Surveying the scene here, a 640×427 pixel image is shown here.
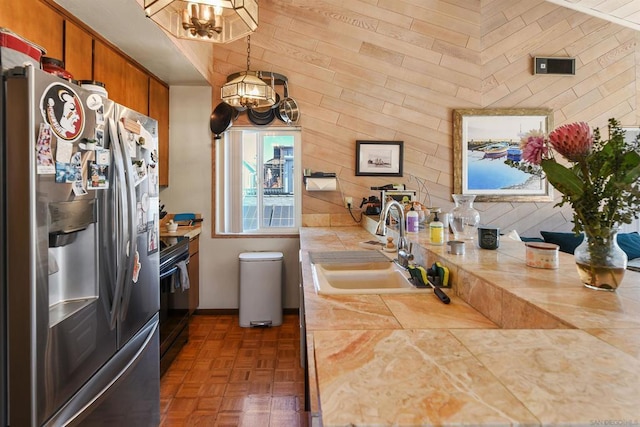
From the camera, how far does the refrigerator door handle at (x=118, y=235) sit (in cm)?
148

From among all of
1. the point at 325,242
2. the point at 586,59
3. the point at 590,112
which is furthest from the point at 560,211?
the point at 325,242

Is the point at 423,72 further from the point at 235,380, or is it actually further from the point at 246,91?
the point at 235,380

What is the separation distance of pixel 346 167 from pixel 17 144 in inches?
111

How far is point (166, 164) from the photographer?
349 centimetres

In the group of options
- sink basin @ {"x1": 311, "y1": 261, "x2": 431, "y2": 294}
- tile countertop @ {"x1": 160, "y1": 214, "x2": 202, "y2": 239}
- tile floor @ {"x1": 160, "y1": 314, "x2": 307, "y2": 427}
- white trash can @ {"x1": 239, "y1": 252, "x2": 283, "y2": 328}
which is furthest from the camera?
white trash can @ {"x1": 239, "y1": 252, "x2": 283, "y2": 328}

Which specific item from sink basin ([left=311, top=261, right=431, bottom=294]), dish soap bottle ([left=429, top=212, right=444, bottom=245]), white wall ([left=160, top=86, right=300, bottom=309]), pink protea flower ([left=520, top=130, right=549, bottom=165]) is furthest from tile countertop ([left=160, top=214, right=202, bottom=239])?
pink protea flower ([left=520, top=130, right=549, bottom=165])

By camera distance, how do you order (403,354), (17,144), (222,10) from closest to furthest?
(403,354) < (17,144) < (222,10)

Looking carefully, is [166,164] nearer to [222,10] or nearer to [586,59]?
[222,10]

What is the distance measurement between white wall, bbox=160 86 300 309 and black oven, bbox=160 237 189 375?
2.29 feet

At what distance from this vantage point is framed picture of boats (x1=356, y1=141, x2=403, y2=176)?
3605mm

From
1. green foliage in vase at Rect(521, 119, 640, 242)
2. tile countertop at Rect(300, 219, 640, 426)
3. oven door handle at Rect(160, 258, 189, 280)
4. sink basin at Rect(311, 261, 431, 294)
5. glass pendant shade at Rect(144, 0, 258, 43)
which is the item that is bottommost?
oven door handle at Rect(160, 258, 189, 280)

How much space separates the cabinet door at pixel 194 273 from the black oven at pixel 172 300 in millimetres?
413

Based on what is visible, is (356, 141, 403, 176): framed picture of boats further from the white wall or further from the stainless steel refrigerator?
the stainless steel refrigerator

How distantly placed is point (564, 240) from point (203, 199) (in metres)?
3.48
